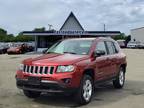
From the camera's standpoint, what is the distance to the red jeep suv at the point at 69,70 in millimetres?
9227

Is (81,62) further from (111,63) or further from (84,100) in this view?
(111,63)

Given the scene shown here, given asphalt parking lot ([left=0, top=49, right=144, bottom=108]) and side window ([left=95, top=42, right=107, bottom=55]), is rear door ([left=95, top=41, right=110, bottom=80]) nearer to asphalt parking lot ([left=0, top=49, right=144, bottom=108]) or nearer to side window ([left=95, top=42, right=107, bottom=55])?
side window ([left=95, top=42, right=107, bottom=55])

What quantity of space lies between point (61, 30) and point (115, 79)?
1887 inches

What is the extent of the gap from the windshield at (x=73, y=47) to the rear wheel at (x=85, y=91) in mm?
788

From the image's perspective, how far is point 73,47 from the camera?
1080cm

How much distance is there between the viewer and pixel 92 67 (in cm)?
1015

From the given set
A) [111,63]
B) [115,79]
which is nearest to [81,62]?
[111,63]

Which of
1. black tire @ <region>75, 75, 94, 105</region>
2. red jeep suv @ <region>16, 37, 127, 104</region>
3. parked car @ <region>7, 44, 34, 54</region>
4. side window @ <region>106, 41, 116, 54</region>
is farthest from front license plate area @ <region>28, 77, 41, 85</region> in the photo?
parked car @ <region>7, 44, 34, 54</region>

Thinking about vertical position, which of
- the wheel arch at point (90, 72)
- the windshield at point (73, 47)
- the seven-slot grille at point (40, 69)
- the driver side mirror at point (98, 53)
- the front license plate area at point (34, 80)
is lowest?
the front license plate area at point (34, 80)

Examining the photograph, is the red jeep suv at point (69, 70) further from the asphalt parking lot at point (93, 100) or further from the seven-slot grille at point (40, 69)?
the asphalt parking lot at point (93, 100)

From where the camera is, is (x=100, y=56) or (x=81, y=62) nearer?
(x=81, y=62)

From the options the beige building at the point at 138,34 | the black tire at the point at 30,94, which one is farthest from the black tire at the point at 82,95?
the beige building at the point at 138,34

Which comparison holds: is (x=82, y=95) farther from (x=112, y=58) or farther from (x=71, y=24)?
(x=71, y=24)

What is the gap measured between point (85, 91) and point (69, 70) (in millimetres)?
885
